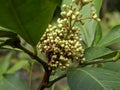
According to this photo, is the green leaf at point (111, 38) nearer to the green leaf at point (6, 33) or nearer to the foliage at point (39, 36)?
the foliage at point (39, 36)

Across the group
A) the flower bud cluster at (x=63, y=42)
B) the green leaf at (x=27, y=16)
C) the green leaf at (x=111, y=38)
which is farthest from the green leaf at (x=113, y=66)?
the green leaf at (x=27, y=16)

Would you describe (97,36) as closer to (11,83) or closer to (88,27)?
(88,27)

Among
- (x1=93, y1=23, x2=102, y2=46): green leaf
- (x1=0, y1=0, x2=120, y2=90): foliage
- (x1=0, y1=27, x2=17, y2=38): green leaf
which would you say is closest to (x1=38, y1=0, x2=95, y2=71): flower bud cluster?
(x1=0, y1=0, x2=120, y2=90): foliage

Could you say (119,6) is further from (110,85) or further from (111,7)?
(110,85)

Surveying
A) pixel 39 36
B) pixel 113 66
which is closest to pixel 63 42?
pixel 39 36

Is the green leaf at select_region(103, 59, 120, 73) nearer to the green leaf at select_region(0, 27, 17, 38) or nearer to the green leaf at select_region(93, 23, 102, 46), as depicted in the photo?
the green leaf at select_region(93, 23, 102, 46)

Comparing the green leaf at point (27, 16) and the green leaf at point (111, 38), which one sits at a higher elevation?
the green leaf at point (27, 16)
